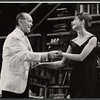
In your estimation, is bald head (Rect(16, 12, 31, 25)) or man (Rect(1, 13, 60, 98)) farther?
bald head (Rect(16, 12, 31, 25))

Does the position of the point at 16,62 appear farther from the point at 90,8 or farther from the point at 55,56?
the point at 90,8

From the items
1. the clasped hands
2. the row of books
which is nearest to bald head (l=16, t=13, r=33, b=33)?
the clasped hands

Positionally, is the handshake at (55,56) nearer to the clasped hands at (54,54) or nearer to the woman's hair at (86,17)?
the clasped hands at (54,54)

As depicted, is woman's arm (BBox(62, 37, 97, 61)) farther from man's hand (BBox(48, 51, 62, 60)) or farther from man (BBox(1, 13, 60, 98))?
man (BBox(1, 13, 60, 98))

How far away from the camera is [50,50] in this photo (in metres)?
3.33

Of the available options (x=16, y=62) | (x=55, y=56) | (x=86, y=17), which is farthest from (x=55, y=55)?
(x=86, y=17)

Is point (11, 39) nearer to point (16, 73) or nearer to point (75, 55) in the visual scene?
point (16, 73)

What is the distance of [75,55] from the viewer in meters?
3.28

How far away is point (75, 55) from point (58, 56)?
211 mm

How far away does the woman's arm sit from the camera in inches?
129

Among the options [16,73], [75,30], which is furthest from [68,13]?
[16,73]

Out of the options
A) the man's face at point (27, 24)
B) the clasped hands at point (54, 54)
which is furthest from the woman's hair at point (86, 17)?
the man's face at point (27, 24)

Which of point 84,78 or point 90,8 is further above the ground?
point 90,8

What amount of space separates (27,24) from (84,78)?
3.25 feet
